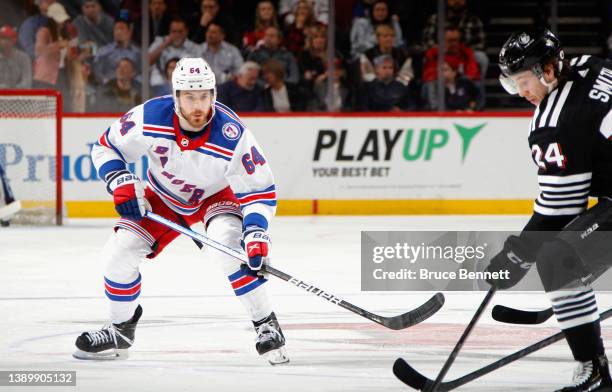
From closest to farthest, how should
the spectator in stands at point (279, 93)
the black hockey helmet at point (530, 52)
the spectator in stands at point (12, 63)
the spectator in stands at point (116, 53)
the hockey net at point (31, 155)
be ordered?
1. the black hockey helmet at point (530, 52)
2. the hockey net at point (31, 155)
3. the spectator in stands at point (12, 63)
4. the spectator in stands at point (116, 53)
5. the spectator in stands at point (279, 93)

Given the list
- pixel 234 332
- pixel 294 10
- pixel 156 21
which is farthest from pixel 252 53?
pixel 234 332

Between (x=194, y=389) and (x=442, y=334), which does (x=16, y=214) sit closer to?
(x=442, y=334)

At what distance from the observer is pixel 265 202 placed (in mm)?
3834

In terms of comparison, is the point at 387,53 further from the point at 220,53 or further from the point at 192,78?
the point at 192,78

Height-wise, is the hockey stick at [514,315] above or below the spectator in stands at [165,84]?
above

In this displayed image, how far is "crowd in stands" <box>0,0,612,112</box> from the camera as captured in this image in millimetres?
9039

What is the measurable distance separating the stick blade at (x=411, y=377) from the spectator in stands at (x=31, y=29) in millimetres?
6266

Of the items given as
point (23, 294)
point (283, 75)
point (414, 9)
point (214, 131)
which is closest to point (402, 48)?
point (414, 9)

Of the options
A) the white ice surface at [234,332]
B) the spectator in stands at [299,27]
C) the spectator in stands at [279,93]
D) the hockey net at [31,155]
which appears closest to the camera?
the white ice surface at [234,332]

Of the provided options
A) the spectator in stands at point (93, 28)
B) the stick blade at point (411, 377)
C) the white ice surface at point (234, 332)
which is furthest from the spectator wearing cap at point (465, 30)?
the stick blade at point (411, 377)

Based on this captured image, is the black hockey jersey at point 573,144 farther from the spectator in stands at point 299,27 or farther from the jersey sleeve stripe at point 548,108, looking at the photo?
the spectator in stands at point 299,27

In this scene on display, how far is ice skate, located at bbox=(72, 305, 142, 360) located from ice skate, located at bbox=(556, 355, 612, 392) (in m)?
1.47

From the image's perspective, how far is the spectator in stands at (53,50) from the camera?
8977 millimetres

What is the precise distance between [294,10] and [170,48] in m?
1.00
